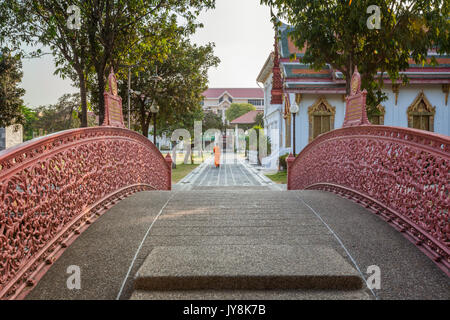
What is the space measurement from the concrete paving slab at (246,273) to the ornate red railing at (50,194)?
1.11 meters

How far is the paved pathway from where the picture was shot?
3.26 m

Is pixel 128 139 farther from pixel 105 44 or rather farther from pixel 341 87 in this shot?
pixel 341 87

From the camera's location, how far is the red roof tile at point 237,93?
83750 mm

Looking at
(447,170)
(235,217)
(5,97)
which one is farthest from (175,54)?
(447,170)

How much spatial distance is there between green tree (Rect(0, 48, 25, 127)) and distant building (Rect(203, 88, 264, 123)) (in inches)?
2141

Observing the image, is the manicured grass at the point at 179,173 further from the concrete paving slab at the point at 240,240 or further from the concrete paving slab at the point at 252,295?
the concrete paving slab at the point at 252,295

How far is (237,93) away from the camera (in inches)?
3349

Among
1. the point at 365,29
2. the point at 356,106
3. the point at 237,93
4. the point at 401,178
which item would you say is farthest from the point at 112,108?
the point at 237,93

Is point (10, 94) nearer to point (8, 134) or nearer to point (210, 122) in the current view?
point (8, 134)

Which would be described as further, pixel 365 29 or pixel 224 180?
pixel 224 180

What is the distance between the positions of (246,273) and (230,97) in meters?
80.9

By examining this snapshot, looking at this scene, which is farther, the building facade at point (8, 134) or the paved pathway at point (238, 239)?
the building facade at point (8, 134)

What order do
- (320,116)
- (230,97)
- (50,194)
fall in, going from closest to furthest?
(50,194)
(320,116)
(230,97)

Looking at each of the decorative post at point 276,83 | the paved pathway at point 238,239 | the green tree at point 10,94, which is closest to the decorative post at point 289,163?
the paved pathway at point 238,239
